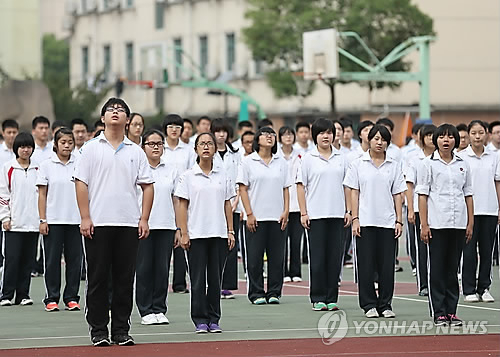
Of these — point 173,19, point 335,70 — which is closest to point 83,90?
point 173,19

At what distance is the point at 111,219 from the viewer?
1267 cm

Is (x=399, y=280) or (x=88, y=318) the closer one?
(x=88, y=318)

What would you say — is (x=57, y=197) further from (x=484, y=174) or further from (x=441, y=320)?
(x=484, y=174)

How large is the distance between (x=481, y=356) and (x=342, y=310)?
158 inches

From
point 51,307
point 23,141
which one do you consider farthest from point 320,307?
point 23,141

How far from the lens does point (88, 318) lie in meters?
12.8

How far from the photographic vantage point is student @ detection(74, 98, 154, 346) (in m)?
12.7

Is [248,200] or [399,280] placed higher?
[248,200]

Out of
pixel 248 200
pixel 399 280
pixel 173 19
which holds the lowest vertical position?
pixel 399 280

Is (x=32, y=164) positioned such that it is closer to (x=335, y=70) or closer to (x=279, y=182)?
(x=279, y=182)

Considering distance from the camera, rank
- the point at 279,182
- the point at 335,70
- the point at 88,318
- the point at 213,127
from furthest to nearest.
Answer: the point at 335,70
the point at 213,127
the point at 279,182
the point at 88,318

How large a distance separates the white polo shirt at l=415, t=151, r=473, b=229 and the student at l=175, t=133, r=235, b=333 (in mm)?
2045

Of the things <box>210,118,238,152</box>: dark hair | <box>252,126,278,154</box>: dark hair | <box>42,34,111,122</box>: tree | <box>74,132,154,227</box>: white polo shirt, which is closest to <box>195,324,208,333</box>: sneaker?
<box>74,132,154,227</box>: white polo shirt

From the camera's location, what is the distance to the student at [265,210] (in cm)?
1680
